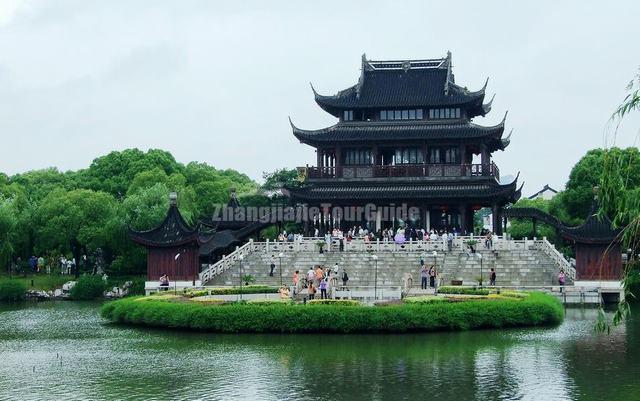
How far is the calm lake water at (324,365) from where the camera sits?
74.1 feet

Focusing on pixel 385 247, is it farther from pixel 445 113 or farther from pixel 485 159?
pixel 445 113

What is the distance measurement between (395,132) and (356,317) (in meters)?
31.4

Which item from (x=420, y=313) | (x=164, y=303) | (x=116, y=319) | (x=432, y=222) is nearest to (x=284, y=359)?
(x=420, y=313)

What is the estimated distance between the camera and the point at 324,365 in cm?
2622

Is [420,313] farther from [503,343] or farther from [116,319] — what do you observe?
[116,319]

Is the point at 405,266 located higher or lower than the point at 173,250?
lower

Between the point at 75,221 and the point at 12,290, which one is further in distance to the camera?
the point at 75,221

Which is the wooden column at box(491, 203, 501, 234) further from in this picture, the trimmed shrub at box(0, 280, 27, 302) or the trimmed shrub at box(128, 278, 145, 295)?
the trimmed shrub at box(0, 280, 27, 302)

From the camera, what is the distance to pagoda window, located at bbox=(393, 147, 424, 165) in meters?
63.7

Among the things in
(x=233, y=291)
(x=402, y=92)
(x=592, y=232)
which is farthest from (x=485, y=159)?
(x=233, y=291)

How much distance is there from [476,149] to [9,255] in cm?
3426

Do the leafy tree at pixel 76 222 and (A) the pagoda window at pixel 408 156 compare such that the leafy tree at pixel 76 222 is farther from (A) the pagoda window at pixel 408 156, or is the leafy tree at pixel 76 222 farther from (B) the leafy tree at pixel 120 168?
(A) the pagoda window at pixel 408 156

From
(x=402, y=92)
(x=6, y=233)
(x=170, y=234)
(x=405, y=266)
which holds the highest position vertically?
(x=402, y=92)

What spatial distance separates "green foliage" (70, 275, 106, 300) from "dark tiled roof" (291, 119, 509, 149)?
1790cm
